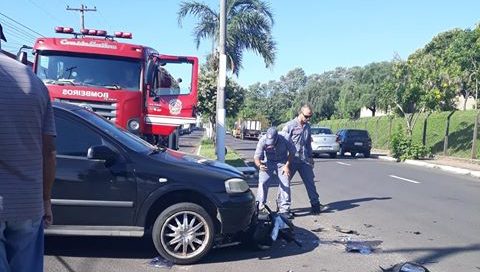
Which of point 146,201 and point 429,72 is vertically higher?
point 429,72

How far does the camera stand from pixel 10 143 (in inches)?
110

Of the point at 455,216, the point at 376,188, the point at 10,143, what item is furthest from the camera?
the point at 376,188

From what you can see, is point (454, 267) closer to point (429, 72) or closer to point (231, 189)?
point (231, 189)

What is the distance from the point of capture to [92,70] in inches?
434

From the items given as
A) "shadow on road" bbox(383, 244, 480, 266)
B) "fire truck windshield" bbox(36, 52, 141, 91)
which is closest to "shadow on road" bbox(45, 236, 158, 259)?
"shadow on road" bbox(383, 244, 480, 266)

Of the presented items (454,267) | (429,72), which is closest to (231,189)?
(454,267)

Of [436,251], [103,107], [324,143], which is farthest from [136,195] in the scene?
[324,143]

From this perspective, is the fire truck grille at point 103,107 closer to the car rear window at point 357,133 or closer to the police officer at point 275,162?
the police officer at point 275,162

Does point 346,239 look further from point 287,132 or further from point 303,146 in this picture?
point 287,132

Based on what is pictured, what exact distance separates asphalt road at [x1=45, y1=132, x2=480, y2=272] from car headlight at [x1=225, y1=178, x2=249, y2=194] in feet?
2.65

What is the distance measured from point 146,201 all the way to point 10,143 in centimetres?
333

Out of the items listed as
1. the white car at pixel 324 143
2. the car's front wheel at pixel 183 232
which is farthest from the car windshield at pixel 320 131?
the car's front wheel at pixel 183 232

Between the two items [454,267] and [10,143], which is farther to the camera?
[454,267]

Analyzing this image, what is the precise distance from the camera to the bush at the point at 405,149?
87.9 feet
